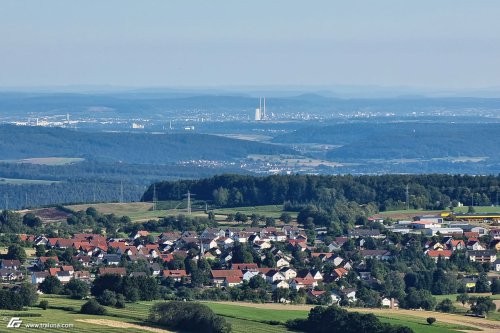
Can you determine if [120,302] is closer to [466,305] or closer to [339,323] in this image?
[339,323]

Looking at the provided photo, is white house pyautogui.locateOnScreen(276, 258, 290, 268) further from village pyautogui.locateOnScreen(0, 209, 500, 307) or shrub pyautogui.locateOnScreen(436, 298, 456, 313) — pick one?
shrub pyautogui.locateOnScreen(436, 298, 456, 313)

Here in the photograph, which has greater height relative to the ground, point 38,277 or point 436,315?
point 436,315

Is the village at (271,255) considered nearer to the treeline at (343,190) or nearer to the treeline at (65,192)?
the treeline at (343,190)

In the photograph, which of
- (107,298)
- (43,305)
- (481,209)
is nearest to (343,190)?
(481,209)

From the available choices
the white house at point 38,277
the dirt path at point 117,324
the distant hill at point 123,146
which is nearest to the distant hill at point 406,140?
the distant hill at point 123,146

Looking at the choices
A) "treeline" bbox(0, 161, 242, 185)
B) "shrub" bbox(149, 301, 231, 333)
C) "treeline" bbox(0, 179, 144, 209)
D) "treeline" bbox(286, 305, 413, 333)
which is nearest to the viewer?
"shrub" bbox(149, 301, 231, 333)

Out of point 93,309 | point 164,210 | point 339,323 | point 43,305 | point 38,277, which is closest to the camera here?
point 339,323

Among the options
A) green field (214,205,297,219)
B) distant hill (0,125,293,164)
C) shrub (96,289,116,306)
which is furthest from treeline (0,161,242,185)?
shrub (96,289,116,306)

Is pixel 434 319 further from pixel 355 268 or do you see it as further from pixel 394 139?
pixel 394 139
